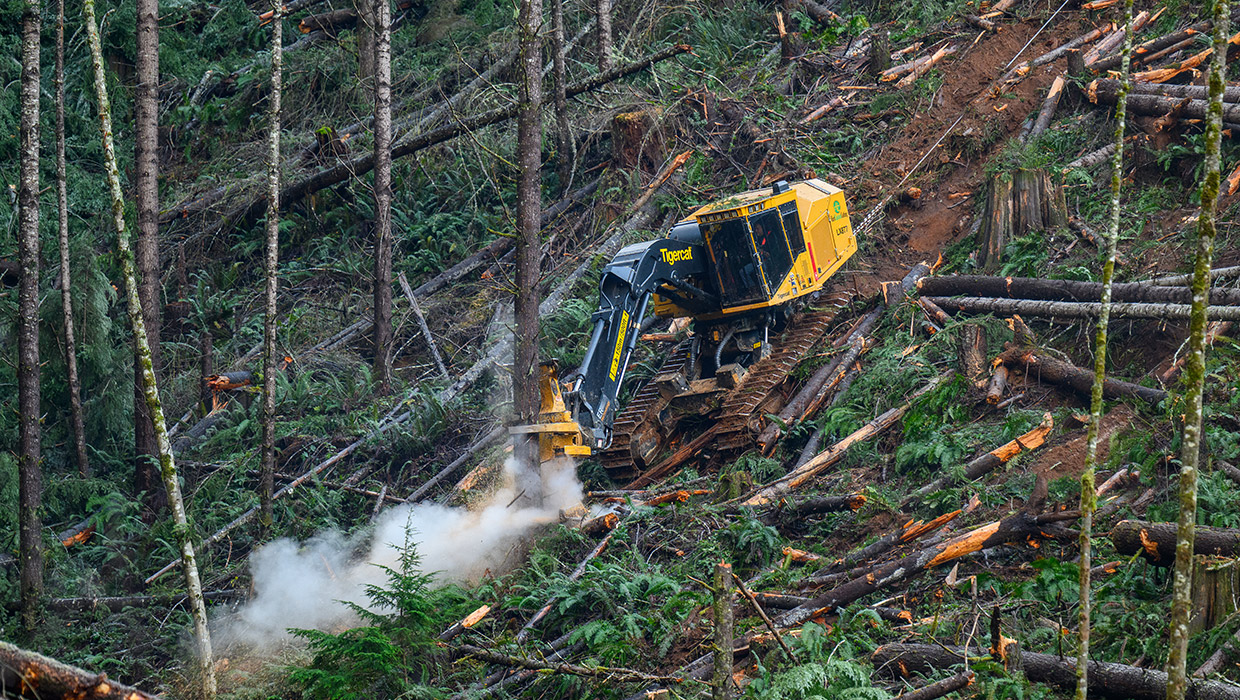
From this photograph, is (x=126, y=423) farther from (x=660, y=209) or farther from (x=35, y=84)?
(x=660, y=209)

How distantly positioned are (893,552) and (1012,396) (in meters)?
2.99

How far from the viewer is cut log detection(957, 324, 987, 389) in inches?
423

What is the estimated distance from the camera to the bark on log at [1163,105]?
12328 mm

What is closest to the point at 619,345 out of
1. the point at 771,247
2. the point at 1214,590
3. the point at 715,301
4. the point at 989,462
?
the point at 715,301

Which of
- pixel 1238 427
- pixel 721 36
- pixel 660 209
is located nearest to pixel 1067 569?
pixel 1238 427

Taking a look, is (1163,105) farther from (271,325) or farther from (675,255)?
(271,325)

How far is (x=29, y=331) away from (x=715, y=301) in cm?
735

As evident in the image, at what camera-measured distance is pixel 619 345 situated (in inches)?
407

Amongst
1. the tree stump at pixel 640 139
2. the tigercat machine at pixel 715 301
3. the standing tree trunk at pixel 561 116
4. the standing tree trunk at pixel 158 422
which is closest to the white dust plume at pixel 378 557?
the tigercat machine at pixel 715 301

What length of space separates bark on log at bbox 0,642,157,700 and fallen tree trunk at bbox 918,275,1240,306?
904 centimetres

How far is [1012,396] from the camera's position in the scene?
1033 cm

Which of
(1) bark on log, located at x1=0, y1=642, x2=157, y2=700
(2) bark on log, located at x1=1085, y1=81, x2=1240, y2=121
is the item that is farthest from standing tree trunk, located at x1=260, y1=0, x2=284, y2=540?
(2) bark on log, located at x1=1085, y1=81, x2=1240, y2=121

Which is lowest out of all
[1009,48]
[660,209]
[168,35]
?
[660,209]

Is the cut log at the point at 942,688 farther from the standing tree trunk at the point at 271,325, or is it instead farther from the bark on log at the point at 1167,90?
the bark on log at the point at 1167,90
